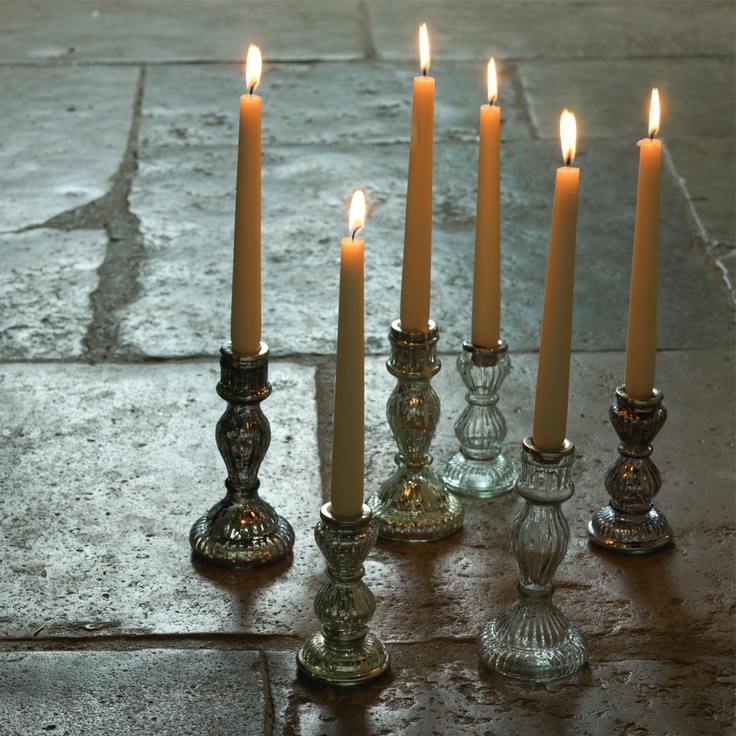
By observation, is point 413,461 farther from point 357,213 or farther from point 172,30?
point 172,30

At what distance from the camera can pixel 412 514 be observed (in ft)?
5.22

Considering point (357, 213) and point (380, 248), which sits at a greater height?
point (380, 248)

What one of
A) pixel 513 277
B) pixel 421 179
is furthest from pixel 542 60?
pixel 421 179

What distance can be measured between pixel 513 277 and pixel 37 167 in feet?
3.69

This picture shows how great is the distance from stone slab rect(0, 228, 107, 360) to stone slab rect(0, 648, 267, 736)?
82 centimetres

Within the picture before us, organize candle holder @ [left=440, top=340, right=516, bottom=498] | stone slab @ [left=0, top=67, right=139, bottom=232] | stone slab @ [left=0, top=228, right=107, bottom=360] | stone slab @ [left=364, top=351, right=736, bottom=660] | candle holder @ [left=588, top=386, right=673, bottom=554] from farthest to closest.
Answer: stone slab @ [left=0, top=67, right=139, bottom=232] < stone slab @ [left=0, top=228, right=107, bottom=360] < candle holder @ [left=440, top=340, right=516, bottom=498] < candle holder @ [left=588, top=386, right=673, bottom=554] < stone slab @ [left=364, top=351, right=736, bottom=660]

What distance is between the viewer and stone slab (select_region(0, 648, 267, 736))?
1263 millimetres

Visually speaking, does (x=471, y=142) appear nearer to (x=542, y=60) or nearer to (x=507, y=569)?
(x=542, y=60)

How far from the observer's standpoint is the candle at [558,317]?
121 centimetres

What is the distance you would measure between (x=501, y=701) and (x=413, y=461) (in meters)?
0.37

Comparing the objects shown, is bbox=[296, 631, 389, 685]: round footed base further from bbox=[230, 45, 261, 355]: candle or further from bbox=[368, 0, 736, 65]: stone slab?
bbox=[368, 0, 736, 65]: stone slab

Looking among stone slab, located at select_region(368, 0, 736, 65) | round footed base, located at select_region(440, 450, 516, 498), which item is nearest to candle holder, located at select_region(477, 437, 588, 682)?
round footed base, located at select_region(440, 450, 516, 498)

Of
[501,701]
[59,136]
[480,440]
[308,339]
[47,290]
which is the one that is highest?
[59,136]

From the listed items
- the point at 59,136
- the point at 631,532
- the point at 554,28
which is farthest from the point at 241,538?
the point at 554,28
